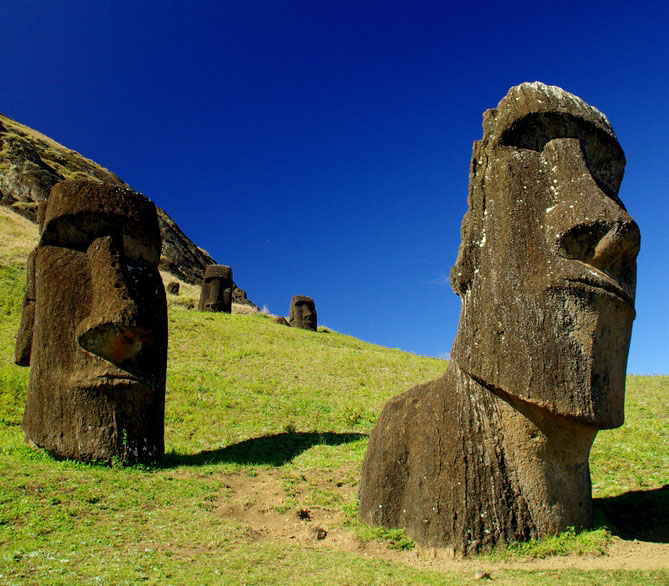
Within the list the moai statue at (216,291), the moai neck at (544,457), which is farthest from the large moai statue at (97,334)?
the moai statue at (216,291)

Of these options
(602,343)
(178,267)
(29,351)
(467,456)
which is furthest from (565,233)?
(178,267)

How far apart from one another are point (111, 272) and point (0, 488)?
132 inches

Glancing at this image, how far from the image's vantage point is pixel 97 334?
27.2 feet

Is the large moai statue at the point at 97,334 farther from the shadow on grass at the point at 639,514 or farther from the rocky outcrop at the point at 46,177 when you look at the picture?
the rocky outcrop at the point at 46,177

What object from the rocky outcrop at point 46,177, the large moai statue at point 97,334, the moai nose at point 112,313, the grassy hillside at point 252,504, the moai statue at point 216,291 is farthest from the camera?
the rocky outcrop at point 46,177

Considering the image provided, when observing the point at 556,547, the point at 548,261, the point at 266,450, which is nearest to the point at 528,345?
the point at 548,261

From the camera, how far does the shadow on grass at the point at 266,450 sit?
30.3 feet

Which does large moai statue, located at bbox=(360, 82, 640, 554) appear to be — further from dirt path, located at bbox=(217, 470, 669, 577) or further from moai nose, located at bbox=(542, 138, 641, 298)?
dirt path, located at bbox=(217, 470, 669, 577)

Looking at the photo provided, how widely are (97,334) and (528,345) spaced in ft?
19.4

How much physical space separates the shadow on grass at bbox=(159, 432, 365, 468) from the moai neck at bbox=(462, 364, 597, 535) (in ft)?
15.7

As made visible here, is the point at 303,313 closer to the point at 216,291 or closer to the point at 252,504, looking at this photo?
the point at 216,291

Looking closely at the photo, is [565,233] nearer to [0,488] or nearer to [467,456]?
[467,456]

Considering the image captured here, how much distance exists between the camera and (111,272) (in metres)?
8.62

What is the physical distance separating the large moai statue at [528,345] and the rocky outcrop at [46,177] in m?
38.8
